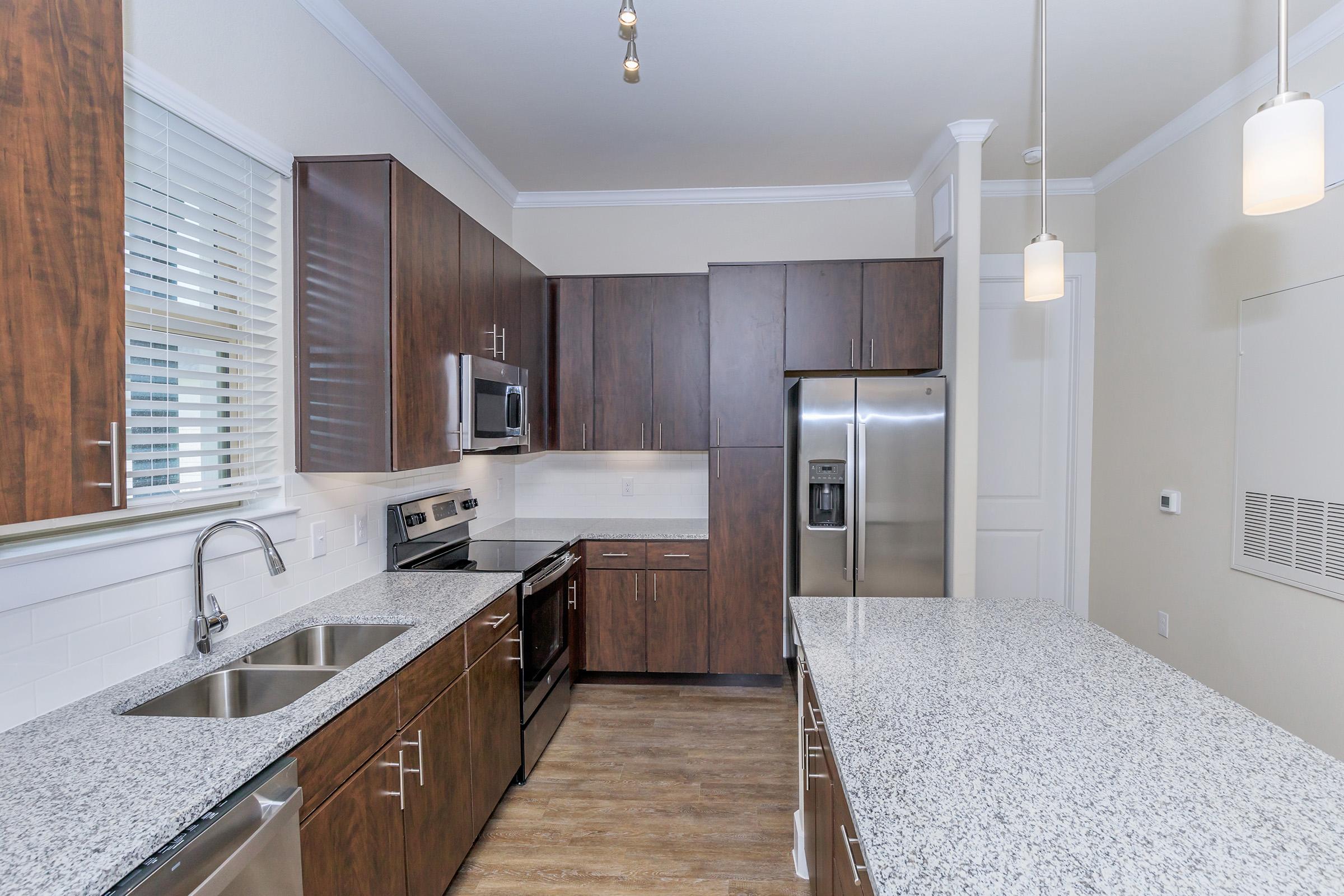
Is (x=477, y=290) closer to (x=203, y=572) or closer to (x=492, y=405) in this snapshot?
(x=492, y=405)

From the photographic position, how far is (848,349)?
3469 mm

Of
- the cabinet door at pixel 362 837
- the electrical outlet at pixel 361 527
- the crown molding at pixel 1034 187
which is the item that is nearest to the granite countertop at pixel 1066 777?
the cabinet door at pixel 362 837

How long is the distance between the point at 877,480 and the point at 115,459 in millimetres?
2960

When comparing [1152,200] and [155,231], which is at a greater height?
[1152,200]

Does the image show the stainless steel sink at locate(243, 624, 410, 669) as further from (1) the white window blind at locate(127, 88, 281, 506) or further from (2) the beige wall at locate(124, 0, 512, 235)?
(2) the beige wall at locate(124, 0, 512, 235)

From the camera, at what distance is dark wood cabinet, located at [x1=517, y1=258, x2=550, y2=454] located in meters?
3.27

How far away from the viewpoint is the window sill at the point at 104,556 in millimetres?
1232

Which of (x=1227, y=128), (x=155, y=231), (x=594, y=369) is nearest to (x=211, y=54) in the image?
(x=155, y=231)

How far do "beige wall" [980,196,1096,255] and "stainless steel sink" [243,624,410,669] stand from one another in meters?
3.74

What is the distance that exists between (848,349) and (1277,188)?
92.4 inches

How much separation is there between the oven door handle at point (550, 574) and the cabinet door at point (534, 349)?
638mm

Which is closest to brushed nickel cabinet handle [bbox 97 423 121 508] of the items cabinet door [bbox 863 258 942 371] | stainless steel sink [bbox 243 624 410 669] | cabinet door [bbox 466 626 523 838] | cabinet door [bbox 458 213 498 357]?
stainless steel sink [bbox 243 624 410 669]

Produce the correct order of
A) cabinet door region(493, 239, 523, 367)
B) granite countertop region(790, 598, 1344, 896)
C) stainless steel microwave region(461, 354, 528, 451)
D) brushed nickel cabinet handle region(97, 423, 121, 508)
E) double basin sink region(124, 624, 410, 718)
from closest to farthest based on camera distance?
1. granite countertop region(790, 598, 1344, 896)
2. brushed nickel cabinet handle region(97, 423, 121, 508)
3. double basin sink region(124, 624, 410, 718)
4. stainless steel microwave region(461, 354, 528, 451)
5. cabinet door region(493, 239, 523, 367)

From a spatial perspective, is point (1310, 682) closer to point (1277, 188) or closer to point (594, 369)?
point (1277, 188)
